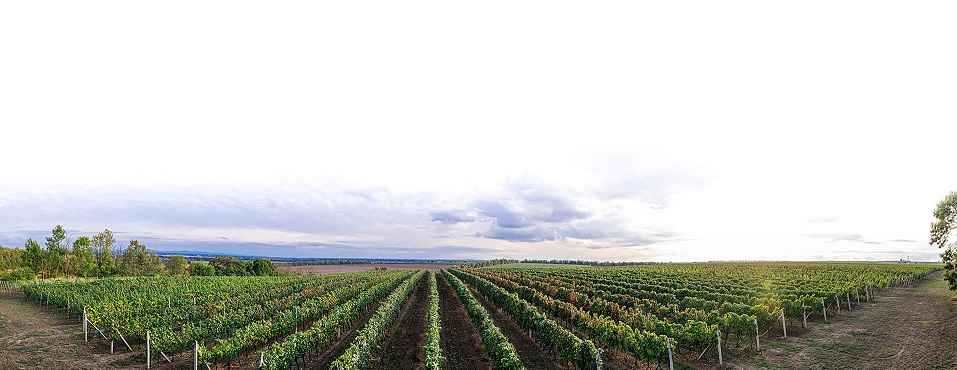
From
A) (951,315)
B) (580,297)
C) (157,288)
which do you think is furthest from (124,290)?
(951,315)

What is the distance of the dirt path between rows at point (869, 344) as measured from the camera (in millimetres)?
18531

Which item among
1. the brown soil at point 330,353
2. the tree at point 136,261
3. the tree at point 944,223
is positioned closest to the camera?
the brown soil at point 330,353

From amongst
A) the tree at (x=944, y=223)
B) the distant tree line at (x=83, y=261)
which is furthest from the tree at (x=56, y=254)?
the tree at (x=944, y=223)

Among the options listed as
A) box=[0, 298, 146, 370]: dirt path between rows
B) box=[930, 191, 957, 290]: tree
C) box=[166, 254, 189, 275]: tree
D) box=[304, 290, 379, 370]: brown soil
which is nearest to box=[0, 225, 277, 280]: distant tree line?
box=[166, 254, 189, 275]: tree

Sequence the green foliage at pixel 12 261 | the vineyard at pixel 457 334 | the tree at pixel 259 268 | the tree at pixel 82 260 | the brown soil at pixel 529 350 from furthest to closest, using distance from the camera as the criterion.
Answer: the tree at pixel 259 268 → the tree at pixel 82 260 → the green foliage at pixel 12 261 → the brown soil at pixel 529 350 → the vineyard at pixel 457 334

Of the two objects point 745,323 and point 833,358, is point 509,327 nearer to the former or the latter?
point 745,323

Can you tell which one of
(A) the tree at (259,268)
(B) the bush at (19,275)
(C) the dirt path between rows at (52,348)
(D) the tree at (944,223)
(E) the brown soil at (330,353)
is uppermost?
(D) the tree at (944,223)

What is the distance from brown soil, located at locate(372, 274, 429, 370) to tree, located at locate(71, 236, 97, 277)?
89.2 metres

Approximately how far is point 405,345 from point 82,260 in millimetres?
98678

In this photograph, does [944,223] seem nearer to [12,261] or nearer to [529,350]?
[529,350]

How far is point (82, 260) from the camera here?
8350 centimetres

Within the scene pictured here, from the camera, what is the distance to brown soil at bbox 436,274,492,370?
63.0 feet

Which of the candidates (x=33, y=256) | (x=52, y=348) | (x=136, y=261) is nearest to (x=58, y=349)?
(x=52, y=348)

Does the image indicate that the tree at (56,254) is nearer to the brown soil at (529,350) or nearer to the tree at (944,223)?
the brown soil at (529,350)
